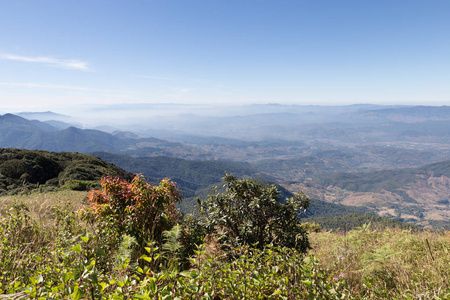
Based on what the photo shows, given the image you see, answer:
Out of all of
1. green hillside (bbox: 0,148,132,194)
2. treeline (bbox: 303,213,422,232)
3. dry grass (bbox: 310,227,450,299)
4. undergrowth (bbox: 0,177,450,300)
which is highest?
undergrowth (bbox: 0,177,450,300)

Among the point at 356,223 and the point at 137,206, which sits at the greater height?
the point at 137,206

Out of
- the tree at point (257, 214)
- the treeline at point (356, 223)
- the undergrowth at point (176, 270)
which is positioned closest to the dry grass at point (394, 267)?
the undergrowth at point (176, 270)

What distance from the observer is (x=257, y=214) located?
20.8 feet

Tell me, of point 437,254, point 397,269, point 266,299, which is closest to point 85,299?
point 266,299

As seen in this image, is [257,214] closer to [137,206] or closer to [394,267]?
[137,206]

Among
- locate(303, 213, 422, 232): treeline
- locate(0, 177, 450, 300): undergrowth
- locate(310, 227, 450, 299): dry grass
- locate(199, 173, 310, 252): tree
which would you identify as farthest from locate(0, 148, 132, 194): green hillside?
locate(303, 213, 422, 232): treeline

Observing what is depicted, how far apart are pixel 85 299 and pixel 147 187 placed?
3.51m

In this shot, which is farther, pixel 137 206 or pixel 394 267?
pixel 394 267

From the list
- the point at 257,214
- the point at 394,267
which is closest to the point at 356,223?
the point at 394,267

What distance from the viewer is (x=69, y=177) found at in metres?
22.9

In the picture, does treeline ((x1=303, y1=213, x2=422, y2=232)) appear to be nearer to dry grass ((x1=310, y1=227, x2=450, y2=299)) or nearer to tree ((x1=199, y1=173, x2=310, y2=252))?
dry grass ((x1=310, y1=227, x2=450, y2=299))

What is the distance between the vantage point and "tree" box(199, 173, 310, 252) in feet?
19.8

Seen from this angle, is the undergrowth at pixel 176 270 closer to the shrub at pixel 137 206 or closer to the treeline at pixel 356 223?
the shrub at pixel 137 206

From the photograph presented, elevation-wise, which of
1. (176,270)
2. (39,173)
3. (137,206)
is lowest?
(39,173)
